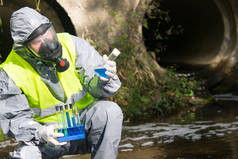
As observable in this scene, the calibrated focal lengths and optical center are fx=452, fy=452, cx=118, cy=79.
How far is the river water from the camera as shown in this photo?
3.57 metres

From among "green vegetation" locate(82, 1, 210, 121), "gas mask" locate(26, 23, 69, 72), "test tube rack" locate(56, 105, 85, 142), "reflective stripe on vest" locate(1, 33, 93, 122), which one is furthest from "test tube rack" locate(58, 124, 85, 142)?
"green vegetation" locate(82, 1, 210, 121)

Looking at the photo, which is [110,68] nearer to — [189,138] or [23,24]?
[23,24]

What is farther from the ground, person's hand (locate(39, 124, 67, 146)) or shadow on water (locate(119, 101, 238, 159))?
person's hand (locate(39, 124, 67, 146))

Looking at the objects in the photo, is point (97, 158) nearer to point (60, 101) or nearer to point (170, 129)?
point (60, 101)

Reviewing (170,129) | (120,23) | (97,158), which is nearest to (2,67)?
(97,158)

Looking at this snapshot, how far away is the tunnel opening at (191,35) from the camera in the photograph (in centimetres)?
734

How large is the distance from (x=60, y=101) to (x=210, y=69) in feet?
14.1

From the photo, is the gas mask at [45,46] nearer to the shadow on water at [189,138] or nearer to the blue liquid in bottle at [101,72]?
the blue liquid in bottle at [101,72]

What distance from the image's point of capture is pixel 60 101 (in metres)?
2.81

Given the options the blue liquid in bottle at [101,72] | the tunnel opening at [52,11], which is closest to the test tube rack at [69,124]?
the blue liquid in bottle at [101,72]

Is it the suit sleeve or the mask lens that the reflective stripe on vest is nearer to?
the suit sleeve

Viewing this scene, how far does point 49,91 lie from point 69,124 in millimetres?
264

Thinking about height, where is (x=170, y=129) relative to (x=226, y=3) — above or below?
below

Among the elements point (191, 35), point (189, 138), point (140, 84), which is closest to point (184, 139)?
point (189, 138)
